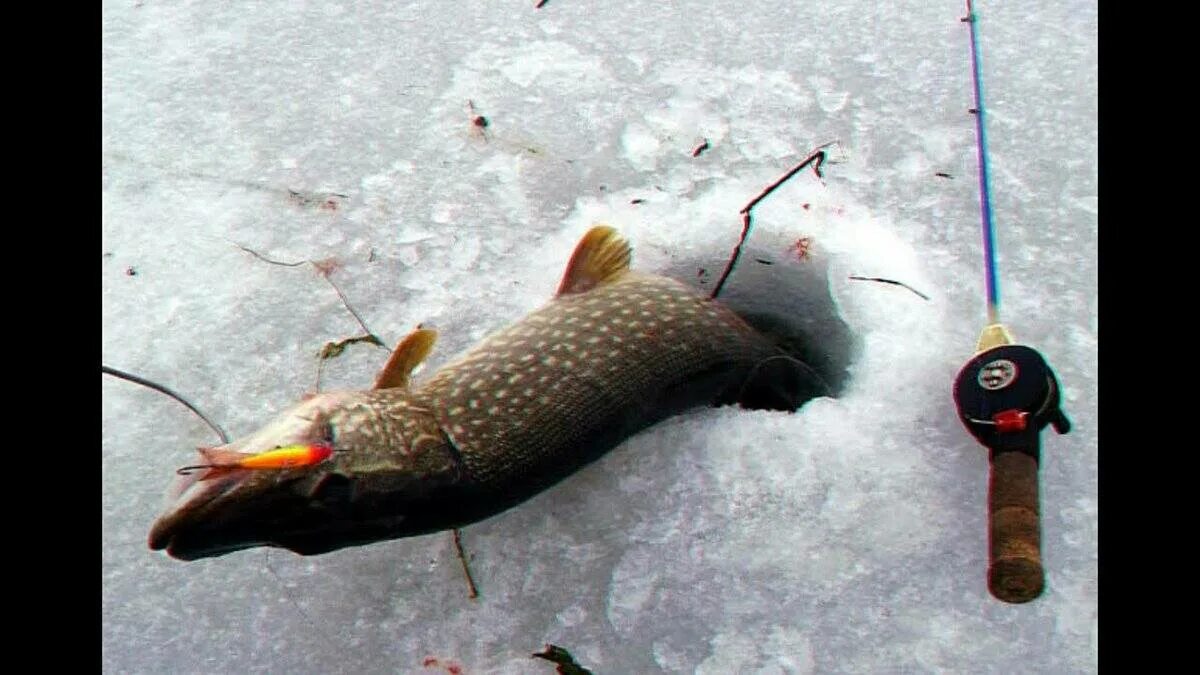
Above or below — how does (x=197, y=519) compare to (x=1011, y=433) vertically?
above

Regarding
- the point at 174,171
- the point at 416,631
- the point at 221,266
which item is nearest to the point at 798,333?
the point at 416,631

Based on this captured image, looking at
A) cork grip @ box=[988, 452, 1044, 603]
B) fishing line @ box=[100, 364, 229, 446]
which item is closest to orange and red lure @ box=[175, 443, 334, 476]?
fishing line @ box=[100, 364, 229, 446]

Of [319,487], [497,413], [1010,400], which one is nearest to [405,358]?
[497,413]

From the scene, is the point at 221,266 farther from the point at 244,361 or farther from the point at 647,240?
the point at 647,240

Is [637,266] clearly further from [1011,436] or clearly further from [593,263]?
[1011,436]

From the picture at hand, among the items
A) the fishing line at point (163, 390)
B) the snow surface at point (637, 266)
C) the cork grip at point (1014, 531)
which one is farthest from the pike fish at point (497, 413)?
the cork grip at point (1014, 531)

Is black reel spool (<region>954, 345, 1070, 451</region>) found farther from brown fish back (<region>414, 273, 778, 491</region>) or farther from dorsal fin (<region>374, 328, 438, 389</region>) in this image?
dorsal fin (<region>374, 328, 438, 389</region>)
